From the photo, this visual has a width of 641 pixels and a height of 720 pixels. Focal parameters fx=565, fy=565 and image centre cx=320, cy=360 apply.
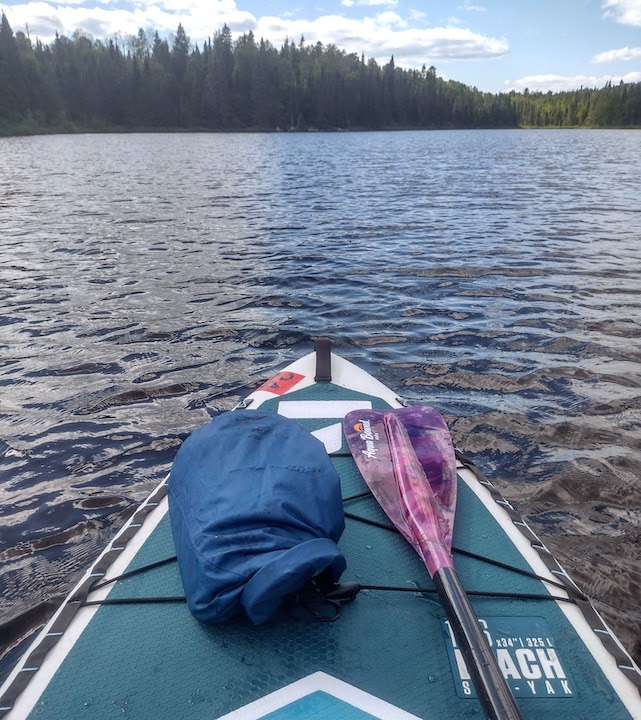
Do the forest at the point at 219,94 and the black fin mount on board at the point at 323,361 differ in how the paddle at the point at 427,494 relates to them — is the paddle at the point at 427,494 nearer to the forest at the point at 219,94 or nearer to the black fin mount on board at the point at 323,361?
the black fin mount on board at the point at 323,361

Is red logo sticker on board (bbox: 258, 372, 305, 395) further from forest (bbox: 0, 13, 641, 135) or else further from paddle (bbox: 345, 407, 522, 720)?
forest (bbox: 0, 13, 641, 135)

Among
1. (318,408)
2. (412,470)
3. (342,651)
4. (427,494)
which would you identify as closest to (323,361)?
(318,408)

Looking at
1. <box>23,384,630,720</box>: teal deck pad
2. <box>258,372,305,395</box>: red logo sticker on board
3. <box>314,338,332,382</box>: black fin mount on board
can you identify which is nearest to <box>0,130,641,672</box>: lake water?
<box>258,372,305,395</box>: red logo sticker on board

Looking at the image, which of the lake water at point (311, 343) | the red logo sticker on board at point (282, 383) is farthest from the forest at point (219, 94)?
the red logo sticker on board at point (282, 383)

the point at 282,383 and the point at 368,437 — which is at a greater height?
the point at 368,437

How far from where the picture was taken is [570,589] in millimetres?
2996

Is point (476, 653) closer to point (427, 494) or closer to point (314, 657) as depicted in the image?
point (314, 657)

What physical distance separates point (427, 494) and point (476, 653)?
129 centimetres

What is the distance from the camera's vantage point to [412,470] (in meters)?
3.81

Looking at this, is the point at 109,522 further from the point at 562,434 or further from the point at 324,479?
the point at 562,434

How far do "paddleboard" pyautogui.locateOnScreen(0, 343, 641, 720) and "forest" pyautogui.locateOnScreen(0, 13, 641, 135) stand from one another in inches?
3613

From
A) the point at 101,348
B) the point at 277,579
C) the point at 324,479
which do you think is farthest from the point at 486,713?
the point at 101,348

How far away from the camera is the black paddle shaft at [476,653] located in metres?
2.09

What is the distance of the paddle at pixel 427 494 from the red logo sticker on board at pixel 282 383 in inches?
38.9
